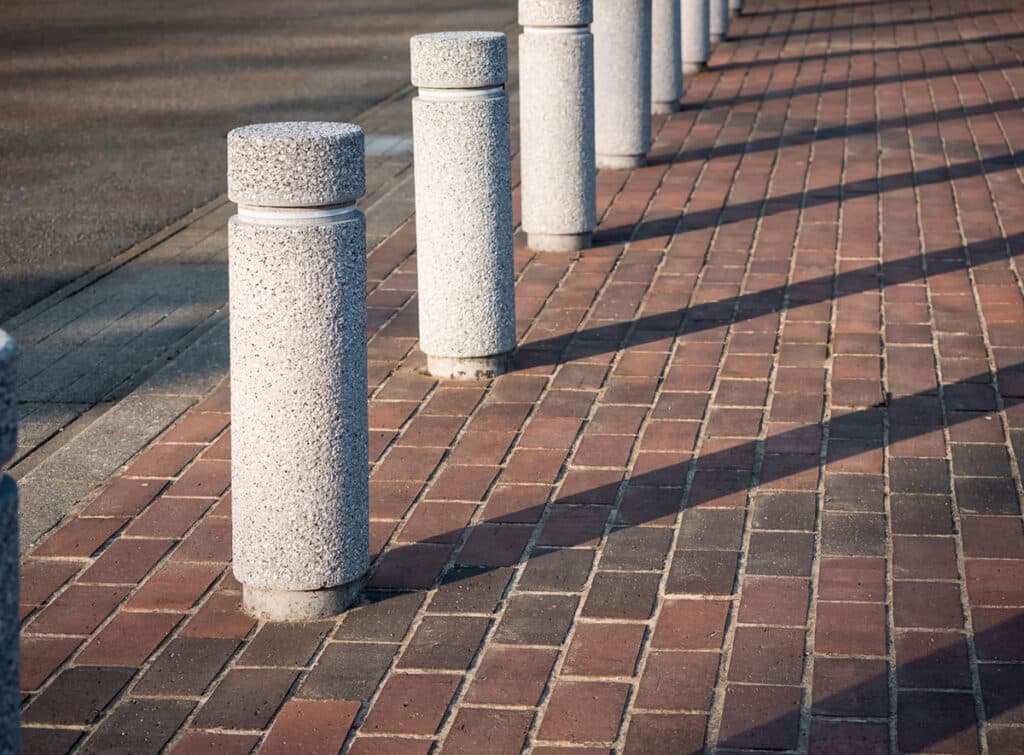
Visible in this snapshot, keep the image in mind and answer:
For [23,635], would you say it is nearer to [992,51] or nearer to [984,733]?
[984,733]

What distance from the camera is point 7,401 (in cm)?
250

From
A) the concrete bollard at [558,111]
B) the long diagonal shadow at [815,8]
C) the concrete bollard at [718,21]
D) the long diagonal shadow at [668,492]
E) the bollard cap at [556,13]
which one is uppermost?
the bollard cap at [556,13]

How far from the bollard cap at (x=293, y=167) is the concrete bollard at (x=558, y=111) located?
13.5 feet

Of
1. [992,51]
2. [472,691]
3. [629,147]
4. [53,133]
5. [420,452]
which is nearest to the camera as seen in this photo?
[472,691]

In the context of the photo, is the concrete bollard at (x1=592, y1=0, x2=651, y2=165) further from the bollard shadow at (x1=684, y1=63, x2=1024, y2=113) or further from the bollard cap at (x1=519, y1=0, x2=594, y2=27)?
the bollard shadow at (x1=684, y1=63, x2=1024, y2=113)

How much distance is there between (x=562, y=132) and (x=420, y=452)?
2929 millimetres

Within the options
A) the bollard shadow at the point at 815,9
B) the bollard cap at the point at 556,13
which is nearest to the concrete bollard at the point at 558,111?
the bollard cap at the point at 556,13

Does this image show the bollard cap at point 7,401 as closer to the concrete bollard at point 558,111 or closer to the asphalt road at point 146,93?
the asphalt road at point 146,93

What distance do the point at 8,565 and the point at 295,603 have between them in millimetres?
2032

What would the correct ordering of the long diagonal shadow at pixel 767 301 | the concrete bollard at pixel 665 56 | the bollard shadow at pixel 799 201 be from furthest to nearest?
1. the concrete bollard at pixel 665 56
2. the bollard shadow at pixel 799 201
3. the long diagonal shadow at pixel 767 301

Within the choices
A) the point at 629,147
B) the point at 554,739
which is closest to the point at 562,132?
the point at 629,147

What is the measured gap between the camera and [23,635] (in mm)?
4598

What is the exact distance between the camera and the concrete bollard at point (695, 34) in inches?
600

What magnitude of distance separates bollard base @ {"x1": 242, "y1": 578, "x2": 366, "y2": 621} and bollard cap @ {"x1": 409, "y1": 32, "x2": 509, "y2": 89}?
241cm
